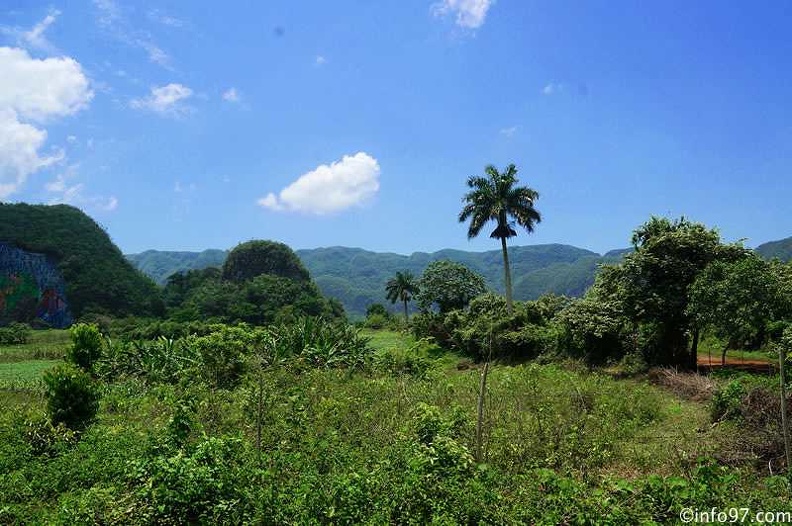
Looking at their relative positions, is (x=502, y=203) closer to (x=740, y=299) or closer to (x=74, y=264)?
(x=740, y=299)

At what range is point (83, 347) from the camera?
18953 mm

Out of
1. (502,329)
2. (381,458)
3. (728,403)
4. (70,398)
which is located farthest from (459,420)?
(502,329)

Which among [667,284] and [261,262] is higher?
[261,262]

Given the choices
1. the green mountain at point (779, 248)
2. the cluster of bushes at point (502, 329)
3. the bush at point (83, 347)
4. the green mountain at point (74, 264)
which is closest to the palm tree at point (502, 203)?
the cluster of bushes at point (502, 329)

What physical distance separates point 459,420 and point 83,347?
51.9 ft

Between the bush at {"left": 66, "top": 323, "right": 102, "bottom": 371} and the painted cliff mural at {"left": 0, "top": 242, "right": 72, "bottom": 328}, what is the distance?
207ft

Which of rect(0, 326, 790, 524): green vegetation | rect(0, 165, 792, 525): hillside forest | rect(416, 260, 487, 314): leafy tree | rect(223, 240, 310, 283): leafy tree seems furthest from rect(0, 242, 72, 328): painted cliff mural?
rect(0, 326, 790, 524): green vegetation

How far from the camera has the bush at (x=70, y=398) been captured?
1198 cm

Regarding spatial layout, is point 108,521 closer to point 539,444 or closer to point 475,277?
point 539,444

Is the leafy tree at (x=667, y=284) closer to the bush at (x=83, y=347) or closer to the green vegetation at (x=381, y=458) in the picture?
the green vegetation at (x=381, y=458)

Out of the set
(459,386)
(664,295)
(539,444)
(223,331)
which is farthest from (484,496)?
(664,295)

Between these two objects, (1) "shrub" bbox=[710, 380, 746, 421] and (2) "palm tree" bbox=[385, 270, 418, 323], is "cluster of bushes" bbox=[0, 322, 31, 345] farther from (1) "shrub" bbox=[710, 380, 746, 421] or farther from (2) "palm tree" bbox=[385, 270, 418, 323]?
(1) "shrub" bbox=[710, 380, 746, 421]

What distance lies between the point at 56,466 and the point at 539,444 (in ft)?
27.9

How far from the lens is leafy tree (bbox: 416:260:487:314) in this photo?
38.6 metres
